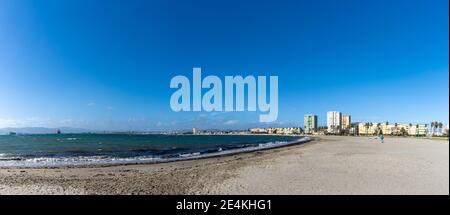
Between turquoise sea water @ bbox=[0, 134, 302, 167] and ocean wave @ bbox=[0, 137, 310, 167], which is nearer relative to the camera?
ocean wave @ bbox=[0, 137, 310, 167]

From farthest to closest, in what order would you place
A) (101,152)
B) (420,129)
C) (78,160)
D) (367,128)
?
(367,128), (420,129), (101,152), (78,160)

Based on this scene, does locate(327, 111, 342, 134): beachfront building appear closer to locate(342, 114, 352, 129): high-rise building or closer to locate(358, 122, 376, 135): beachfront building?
locate(342, 114, 352, 129): high-rise building

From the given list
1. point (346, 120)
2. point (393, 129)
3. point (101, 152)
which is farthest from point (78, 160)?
point (346, 120)

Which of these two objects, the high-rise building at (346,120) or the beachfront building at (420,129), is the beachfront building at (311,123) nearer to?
the high-rise building at (346,120)

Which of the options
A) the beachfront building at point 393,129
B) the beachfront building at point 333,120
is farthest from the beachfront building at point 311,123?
the beachfront building at point 393,129

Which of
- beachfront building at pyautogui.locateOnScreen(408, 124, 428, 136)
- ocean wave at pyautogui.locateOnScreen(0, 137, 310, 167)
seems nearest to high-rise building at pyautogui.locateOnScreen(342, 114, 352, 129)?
beachfront building at pyautogui.locateOnScreen(408, 124, 428, 136)

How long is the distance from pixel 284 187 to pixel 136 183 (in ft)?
18.5

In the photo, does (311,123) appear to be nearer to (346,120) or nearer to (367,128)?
(346,120)

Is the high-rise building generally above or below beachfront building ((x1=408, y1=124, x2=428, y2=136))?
above

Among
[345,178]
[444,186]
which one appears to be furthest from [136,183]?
[444,186]

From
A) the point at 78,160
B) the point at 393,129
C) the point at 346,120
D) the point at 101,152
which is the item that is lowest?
the point at 393,129

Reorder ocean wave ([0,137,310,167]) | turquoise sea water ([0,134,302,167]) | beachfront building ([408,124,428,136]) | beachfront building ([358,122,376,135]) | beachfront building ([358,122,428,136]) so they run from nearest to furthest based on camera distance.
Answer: ocean wave ([0,137,310,167])
turquoise sea water ([0,134,302,167])
beachfront building ([408,124,428,136])
beachfront building ([358,122,428,136])
beachfront building ([358,122,376,135])
